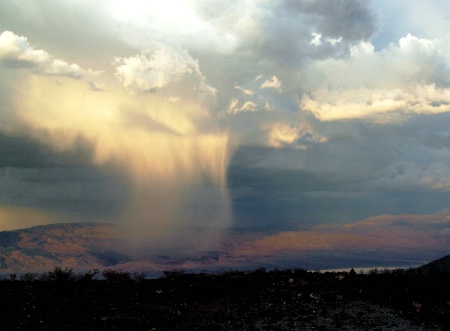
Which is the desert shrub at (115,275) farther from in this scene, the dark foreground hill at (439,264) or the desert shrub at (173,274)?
the dark foreground hill at (439,264)

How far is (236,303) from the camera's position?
23328 millimetres

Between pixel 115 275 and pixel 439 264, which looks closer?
pixel 115 275

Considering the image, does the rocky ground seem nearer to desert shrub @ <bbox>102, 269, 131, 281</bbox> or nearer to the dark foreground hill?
desert shrub @ <bbox>102, 269, 131, 281</bbox>

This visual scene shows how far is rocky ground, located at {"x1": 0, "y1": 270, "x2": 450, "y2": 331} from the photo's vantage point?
20.8 meters

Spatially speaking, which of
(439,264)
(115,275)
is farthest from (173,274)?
(439,264)

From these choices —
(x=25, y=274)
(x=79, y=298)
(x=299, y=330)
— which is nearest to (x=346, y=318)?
(x=299, y=330)

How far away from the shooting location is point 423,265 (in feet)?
147

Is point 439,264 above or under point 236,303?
above

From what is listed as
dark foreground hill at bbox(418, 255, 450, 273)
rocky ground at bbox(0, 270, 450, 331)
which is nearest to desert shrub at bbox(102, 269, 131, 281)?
rocky ground at bbox(0, 270, 450, 331)

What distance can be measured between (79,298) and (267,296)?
9274 millimetres

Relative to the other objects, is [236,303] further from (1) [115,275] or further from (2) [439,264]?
(2) [439,264]

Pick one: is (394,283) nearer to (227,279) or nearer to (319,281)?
(319,281)

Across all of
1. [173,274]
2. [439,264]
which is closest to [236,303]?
[173,274]

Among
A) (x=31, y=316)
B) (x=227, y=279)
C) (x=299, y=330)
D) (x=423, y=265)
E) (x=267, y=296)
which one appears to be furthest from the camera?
(x=423, y=265)
